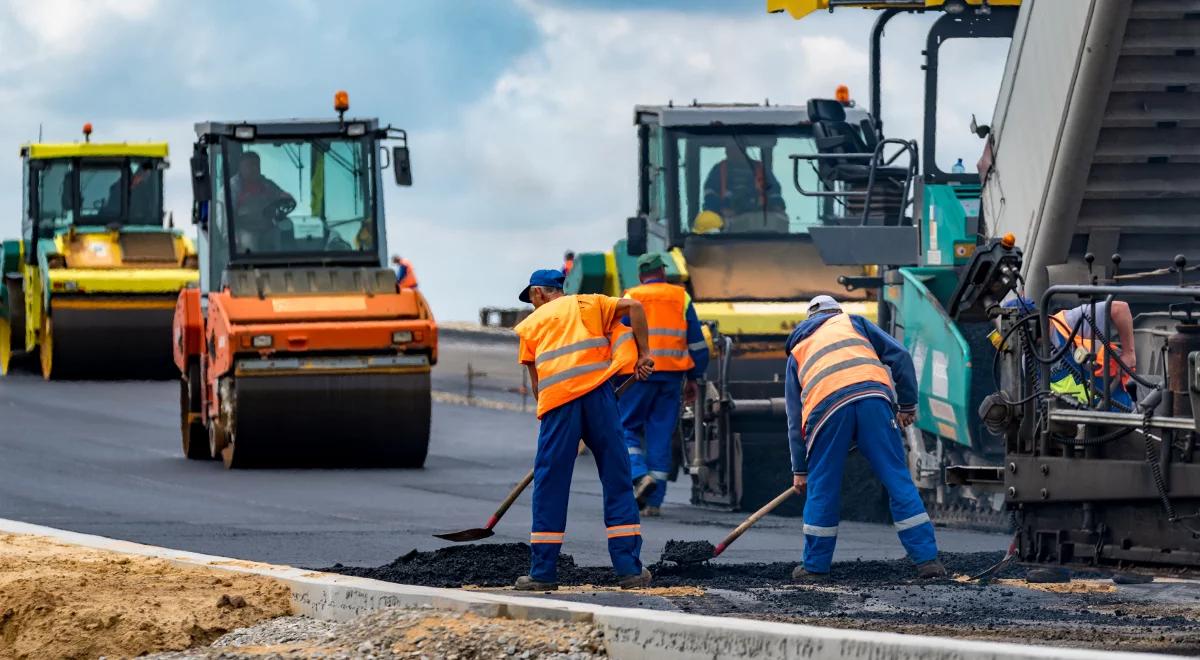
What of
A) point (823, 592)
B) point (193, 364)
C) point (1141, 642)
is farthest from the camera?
point (193, 364)

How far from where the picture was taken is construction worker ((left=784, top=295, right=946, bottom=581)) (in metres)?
10.4

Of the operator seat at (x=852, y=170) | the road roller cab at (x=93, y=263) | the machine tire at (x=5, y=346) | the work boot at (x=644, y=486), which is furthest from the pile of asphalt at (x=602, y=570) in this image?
the machine tire at (x=5, y=346)

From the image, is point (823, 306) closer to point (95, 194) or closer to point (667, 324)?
point (667, 324)

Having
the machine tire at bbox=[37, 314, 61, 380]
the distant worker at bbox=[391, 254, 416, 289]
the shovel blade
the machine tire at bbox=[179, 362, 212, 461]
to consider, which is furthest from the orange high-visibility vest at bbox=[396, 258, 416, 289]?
the shovel blade

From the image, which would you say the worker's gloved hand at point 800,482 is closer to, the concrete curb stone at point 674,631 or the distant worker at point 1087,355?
the distant worker at point 1087,355

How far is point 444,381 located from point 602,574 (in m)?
17.2

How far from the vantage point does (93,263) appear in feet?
81.1

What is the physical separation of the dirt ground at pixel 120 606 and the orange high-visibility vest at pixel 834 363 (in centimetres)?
306

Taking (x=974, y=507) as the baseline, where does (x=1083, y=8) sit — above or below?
above

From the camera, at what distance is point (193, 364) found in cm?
1853

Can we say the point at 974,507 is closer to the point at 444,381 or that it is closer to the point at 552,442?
the point at 552,442

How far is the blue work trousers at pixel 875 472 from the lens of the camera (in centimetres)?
1041

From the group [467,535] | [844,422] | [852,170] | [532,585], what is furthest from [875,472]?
[852,170]

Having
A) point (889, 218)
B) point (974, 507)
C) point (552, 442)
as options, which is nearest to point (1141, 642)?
point (552, 442)
